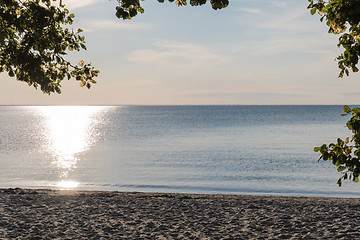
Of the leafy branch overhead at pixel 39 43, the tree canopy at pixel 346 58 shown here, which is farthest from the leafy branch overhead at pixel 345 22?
the leafy branch overhead at pixel 39 43

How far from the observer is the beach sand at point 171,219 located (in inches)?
450

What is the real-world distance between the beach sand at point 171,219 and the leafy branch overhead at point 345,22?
6.73 m

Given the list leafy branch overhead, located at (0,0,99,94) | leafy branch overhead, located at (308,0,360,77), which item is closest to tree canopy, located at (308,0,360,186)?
leafy branch overhead, located at (308,0,360,77)

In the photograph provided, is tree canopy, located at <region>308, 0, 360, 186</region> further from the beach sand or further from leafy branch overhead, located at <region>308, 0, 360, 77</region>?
the beach sand

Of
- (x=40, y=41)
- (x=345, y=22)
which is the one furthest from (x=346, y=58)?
(x=40, y=41)

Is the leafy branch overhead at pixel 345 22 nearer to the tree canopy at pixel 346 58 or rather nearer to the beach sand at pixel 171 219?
the tree canopy at pixel 346 58

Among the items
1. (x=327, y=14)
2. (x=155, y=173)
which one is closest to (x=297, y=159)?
(x=155, y=173)

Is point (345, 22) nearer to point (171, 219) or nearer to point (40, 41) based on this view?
point (40, 41)

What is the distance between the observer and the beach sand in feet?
37.5

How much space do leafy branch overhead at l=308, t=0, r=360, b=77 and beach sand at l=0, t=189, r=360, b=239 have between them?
22.1ft

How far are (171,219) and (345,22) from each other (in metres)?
9.41

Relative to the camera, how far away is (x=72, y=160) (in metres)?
44.2

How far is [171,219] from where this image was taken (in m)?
13.1

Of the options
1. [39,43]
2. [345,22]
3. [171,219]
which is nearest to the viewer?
[345,22]
